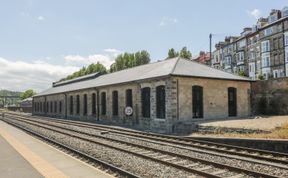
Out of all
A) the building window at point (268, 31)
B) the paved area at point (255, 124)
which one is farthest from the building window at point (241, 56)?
the paved area at point (255, 124)

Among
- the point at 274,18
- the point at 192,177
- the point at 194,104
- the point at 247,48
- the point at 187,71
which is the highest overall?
the point at 274,18

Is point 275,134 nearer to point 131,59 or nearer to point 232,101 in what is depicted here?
point 232,101

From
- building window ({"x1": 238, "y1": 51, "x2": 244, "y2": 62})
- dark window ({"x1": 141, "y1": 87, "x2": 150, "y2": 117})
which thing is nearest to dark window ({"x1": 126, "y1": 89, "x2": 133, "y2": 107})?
dark window ({"x1": 141, "y1": 87, "x2": 150, "y2": 117})

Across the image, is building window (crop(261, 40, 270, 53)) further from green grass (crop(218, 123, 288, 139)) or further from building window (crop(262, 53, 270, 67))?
green grass (crop(218, 123, 288, 139))

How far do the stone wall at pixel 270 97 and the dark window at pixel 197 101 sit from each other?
6273mm

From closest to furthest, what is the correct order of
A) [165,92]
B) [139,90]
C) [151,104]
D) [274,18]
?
1. [165,92]
2. [151,104]
3. [139,90]
4. [274,18]

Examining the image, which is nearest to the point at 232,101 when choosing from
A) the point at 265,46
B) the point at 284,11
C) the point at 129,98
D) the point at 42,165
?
the point at 129,98

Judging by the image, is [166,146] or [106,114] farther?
[106,114]

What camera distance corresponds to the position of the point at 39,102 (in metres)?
61.8

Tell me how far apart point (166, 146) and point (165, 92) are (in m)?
7.90

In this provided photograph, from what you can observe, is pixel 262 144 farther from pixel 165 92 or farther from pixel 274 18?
pixel 274 18

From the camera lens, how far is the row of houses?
49656 mm

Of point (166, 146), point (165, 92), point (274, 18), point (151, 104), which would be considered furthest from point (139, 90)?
point (274, 18)

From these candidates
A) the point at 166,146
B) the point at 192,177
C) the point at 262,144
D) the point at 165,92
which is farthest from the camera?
the point at 165,92
